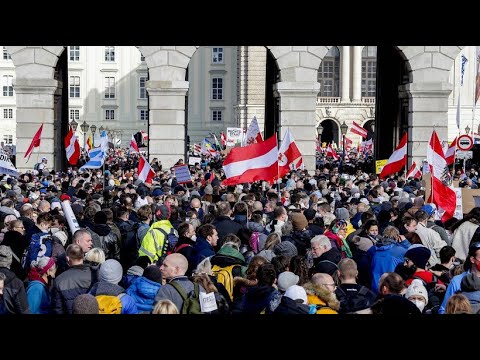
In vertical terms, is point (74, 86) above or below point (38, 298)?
above

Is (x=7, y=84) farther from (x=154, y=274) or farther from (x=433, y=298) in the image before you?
(x=433, y=298)

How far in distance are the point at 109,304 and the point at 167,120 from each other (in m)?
22.8

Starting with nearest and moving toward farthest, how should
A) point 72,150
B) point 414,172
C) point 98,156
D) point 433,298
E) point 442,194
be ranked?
point 433,298 < point 442,194 < point 98,156 < point 414,172 < point 72,150

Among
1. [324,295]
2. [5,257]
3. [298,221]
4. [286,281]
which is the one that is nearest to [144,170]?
[298,221]

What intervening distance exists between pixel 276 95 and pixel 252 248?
19832mm

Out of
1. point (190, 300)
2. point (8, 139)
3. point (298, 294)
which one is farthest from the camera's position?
point (8, 139)

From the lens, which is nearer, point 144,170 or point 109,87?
point 144,170

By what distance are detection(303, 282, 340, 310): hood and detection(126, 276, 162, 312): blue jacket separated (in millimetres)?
1511

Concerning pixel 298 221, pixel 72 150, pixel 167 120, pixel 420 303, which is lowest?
pixel 420 303

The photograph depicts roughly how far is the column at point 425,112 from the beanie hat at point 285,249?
2046 cm

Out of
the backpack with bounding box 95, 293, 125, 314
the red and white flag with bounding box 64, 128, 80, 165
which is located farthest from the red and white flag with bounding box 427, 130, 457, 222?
the red and white flag with bounding box 64, 128, 80, 165

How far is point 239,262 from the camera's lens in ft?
34.5

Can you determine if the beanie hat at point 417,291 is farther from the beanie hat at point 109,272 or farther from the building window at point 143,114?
the building window at point 143,114
